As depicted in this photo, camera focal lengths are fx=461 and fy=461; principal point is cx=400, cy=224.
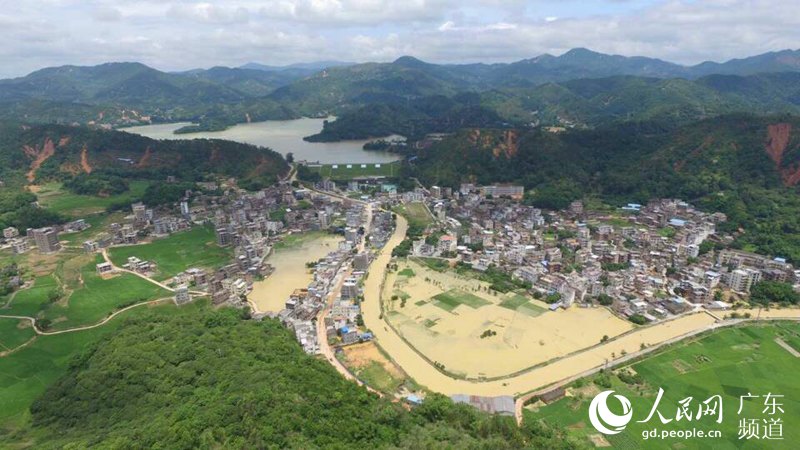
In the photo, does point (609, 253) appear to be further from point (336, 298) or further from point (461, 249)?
point (336, 298)

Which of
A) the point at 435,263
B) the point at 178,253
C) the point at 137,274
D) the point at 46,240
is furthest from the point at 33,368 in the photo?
the point at 435,263

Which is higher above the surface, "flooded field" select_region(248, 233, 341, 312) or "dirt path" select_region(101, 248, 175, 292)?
"dirt path" select_region(101, 248, 175, 292)

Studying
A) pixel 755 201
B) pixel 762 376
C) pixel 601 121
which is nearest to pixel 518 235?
pixel 762 376

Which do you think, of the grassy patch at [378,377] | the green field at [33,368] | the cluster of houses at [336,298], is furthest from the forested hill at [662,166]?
the green field at [33,368]

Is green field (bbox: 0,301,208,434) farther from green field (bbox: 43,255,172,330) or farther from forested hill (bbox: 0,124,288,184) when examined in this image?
forested hill (bbox: 0,124,288,184)

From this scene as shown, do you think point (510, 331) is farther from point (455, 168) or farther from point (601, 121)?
point (601, 121)

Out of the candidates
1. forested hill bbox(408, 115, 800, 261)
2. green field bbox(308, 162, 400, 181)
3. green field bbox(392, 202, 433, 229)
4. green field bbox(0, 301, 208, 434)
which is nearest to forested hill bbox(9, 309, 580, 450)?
green field bbox(0, 301, 208, 434)
